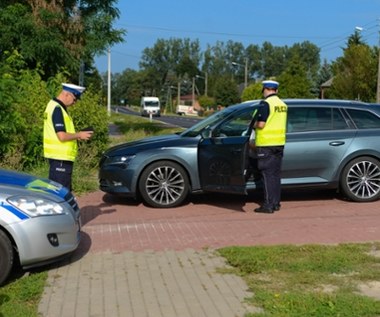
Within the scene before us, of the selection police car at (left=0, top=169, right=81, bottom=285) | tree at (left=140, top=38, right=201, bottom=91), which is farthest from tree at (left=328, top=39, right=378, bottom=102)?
tree at (left=140, top=38, right=201, bottom=91)

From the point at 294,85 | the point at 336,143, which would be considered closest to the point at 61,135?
the point at 336,143

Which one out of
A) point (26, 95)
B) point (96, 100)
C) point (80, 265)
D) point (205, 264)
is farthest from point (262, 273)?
point (96, 100)

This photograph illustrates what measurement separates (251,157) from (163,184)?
134cm

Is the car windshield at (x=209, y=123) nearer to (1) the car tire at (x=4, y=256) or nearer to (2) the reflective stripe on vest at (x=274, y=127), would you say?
(2) the reflective stripe on vest at (x=274, y=127)

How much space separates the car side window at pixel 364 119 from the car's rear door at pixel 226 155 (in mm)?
1620

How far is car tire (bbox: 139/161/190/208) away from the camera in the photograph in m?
8.48

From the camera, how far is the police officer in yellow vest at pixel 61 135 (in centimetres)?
640

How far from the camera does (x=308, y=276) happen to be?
530 cm

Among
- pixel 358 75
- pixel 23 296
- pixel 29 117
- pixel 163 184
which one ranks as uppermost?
pixel 358 75

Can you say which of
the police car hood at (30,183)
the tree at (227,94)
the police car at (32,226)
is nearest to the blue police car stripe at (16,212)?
the police car at (32,226)

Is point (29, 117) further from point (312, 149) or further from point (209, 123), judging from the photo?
point (312, 149)

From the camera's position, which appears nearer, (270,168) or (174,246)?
(174,246)

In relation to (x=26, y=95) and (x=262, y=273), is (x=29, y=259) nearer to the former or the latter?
(x=262, y=273)

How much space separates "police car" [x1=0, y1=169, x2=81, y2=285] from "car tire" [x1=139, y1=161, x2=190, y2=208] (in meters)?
2.90
